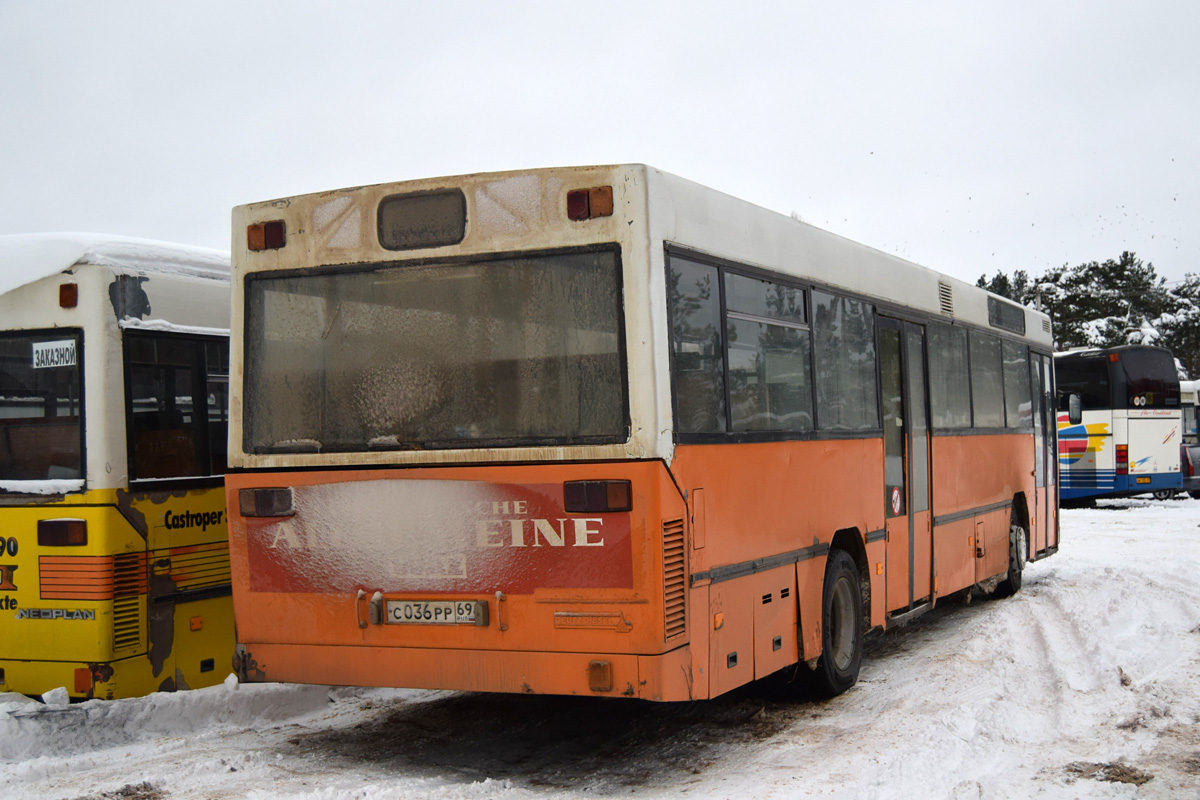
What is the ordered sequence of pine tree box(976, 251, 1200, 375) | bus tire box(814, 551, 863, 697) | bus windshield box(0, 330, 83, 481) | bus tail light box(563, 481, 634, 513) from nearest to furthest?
bus tail light box(563, 481, 634, 513) < bus windshield box(0, 330, 83, 481) < bus tire box(814, 551, 863, 697) < pine tree box(976, 251, 1200, 375)

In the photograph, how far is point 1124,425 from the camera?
25516mm

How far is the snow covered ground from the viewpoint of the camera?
577 cm

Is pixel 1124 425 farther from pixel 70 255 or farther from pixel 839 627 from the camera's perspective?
pixel 70 255

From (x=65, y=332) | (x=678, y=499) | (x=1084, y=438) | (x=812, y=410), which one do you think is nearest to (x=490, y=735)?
(x=678, y=499)

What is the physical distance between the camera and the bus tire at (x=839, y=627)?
773 cm

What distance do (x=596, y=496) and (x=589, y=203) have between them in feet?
4.65

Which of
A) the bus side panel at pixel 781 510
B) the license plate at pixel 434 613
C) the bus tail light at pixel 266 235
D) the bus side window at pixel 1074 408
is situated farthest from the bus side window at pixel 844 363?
the bus side window at pixel 1074 408

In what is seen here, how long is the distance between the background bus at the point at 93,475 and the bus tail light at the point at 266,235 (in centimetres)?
119

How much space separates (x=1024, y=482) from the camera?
1288 cm

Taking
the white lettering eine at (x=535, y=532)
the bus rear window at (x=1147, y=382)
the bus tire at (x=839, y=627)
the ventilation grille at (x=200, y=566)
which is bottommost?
the bus tire at (x=839, y=627)

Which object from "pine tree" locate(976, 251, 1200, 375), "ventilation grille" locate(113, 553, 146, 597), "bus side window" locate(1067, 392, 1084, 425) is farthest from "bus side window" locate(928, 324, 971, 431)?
"pine tree" locate(976, 251, 1200, 375)

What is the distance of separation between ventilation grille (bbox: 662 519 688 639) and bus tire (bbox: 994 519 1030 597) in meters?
7.50

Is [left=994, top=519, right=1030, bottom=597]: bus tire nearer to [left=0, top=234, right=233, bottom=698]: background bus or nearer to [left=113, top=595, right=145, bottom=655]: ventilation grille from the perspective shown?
[left=0, top=234, right=233, bottom=698]: background bus

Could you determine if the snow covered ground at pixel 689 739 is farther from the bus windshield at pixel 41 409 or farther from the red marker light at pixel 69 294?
the red marker light at pixel 69 294
